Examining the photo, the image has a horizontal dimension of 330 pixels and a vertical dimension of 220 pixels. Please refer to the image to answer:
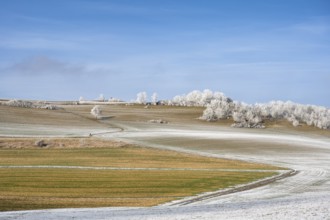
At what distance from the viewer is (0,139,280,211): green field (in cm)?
3138

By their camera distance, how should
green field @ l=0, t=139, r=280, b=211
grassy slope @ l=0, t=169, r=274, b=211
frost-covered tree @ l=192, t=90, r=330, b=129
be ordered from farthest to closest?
frost-covered tree @ l=192, t=90, r=330, b=129
green field @ l=0, t=139, r=280, b=211
grassy slope @ l=0, t=169, r=274, b=211

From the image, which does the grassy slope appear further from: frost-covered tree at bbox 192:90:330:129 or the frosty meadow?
frost-covered tree at bbox 192:90:330:129

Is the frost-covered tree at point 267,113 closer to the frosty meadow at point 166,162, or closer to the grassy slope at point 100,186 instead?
the frosty meadow at point 166,162

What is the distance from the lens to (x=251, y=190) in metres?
36.3

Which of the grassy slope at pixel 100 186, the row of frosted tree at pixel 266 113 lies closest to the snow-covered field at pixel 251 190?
the grassy slope at pixel 100 186


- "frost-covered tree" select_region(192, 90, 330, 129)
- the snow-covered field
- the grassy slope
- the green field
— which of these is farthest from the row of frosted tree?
the grassy slope

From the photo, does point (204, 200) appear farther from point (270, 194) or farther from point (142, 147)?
point (142, 147)

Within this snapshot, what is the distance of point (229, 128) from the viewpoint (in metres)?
91.6

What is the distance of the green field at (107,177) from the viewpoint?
31.4m

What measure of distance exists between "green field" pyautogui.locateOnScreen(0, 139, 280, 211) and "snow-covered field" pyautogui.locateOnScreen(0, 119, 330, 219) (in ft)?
9.70

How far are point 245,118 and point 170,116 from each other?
576 inches

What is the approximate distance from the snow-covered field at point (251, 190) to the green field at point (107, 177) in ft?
9.70

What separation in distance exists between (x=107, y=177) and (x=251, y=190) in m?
10.9

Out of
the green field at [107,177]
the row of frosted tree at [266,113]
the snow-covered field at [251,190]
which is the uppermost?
the row of frosted tree at [266,113]
